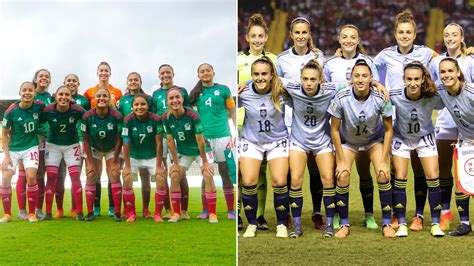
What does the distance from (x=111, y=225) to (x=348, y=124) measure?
1808 mm

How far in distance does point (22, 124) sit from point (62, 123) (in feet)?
0.83

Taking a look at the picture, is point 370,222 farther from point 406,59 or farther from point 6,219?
point 6,219

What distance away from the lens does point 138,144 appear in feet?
18.1

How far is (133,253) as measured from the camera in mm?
5254

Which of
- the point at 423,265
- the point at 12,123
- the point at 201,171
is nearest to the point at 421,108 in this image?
the point at 423,265

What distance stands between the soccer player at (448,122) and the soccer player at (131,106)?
225cm

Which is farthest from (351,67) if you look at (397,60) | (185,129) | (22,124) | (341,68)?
(22,124)

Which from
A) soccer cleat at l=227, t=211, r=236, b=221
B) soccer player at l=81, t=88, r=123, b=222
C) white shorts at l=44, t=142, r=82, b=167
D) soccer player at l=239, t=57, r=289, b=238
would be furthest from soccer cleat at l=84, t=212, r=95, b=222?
soccer player at l=239, t=57, r=289, b=238

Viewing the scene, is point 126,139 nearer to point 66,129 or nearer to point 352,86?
point 66,129

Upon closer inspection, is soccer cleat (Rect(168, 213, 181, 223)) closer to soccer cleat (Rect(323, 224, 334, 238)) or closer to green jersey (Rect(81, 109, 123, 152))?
green jersey (Rect(81, 109, 123, 152))

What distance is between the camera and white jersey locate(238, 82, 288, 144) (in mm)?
6066

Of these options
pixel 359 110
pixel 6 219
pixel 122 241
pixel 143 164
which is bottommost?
pixel 122 241

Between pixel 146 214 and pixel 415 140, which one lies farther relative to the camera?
pixel 415 140

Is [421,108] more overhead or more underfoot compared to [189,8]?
more underfoot
